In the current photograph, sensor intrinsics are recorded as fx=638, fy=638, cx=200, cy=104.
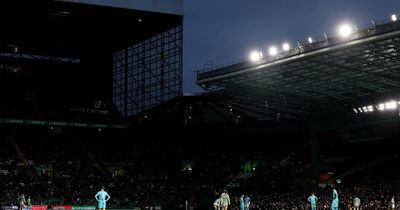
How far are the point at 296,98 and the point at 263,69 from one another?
→ 11.2 meters

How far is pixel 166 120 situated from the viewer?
7150cm

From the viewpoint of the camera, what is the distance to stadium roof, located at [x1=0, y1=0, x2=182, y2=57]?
6256 centimetres

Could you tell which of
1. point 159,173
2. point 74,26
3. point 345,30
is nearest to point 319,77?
point 345,30

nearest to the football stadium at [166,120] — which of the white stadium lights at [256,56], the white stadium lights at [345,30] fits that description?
the white stadium lights at [256,56]

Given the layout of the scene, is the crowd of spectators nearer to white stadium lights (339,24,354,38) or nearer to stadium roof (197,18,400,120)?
stadium roof (197,18,400,120)

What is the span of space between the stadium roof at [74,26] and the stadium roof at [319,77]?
1258 cm

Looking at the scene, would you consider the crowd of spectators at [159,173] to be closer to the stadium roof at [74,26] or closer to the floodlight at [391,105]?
the floodlight at [391,105]

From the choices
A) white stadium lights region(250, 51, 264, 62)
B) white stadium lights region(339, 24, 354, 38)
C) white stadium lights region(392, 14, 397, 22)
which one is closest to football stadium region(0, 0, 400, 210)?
white stadium lights region(250, 51, 264, 62)

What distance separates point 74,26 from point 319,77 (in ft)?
97.3

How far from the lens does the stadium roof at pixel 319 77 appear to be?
4134 centimetres

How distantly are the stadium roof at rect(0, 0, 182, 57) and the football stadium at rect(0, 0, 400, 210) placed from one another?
7.6 inches

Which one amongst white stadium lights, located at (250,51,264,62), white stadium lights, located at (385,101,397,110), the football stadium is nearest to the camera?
white stadium lights, located at (250,51,264,62)

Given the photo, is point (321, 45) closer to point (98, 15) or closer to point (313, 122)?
point (313, 122)

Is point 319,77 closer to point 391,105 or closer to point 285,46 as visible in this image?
point 285,46
